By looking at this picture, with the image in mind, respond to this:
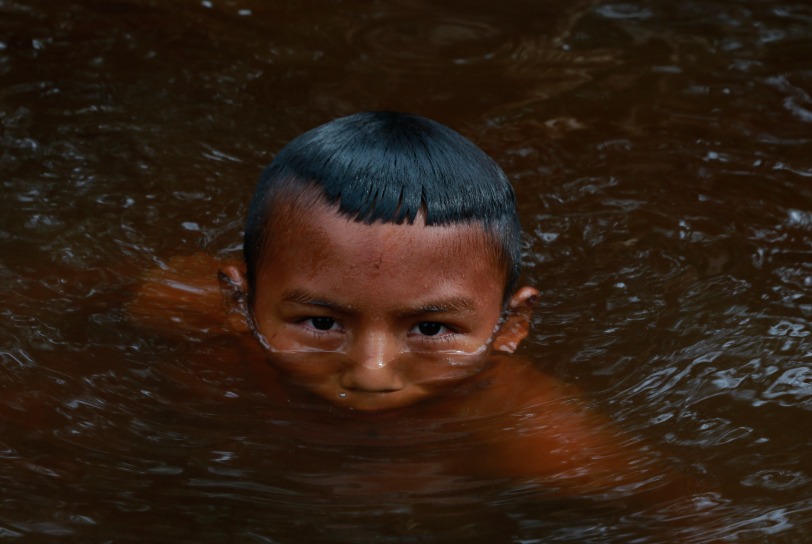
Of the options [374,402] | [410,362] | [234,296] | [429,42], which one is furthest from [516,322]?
[429,42]

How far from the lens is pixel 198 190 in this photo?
490cm

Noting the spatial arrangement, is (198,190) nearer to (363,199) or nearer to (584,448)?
(363,199)

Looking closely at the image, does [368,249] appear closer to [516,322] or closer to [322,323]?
[322,323]

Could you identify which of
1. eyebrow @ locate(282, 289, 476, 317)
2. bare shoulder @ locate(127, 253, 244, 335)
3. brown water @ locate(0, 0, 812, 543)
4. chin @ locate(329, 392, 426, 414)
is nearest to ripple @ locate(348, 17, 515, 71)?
brown water @ locate(0, 0, 812, 543)

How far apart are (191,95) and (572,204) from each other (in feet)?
5.72

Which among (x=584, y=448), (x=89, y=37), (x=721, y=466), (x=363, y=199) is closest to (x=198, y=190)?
(x=89, y=37)

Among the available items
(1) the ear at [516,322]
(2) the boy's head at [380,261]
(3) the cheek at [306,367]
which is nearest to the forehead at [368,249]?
(2) the boy's head at [380,261]

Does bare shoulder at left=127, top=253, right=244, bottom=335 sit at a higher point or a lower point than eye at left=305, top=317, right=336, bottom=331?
lower

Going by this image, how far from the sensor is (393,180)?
3420mm

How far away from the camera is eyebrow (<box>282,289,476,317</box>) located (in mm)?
3355

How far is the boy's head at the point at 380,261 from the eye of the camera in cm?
334

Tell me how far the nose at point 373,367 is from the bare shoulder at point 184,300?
0.62 m

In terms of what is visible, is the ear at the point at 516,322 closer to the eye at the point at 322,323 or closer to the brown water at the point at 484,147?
the brown water at the point at 484,147

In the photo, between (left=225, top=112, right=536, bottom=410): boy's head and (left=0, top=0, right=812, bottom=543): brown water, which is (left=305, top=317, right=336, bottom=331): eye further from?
(left=0, top=0, right=812, bottom=543): brown water
